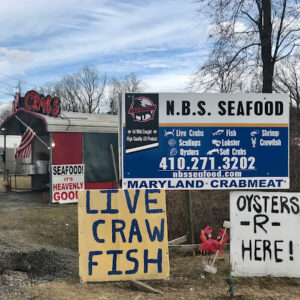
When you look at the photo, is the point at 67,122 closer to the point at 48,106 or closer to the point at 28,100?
the point at 48,106

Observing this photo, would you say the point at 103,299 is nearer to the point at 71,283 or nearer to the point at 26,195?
the point at 71,283

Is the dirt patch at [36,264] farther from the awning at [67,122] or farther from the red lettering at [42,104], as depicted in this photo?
the red lettering at [42,104]

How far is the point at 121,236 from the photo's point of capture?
4652 millimetres

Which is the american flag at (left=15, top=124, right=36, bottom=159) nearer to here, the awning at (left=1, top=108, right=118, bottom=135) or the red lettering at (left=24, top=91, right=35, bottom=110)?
the awning at (left=1, top=108, right=118, bottom=135)

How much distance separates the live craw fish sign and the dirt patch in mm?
793

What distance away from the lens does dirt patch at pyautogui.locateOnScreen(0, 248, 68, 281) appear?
16.5ft

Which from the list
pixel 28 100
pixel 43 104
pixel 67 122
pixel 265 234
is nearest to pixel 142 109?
pixel 265 234

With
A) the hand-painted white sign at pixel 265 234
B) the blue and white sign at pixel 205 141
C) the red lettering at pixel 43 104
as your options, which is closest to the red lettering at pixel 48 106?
the red lettering at pixel 43 104

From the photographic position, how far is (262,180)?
5.91 m

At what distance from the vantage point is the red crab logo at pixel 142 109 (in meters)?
5.78

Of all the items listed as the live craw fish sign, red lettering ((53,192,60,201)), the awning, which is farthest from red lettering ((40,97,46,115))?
the live craw fish sign

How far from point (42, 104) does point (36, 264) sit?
8.71 m

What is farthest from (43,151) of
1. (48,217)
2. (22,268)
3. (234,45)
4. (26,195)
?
(22,268)

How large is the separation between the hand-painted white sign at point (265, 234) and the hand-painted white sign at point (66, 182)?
8.42 meters
